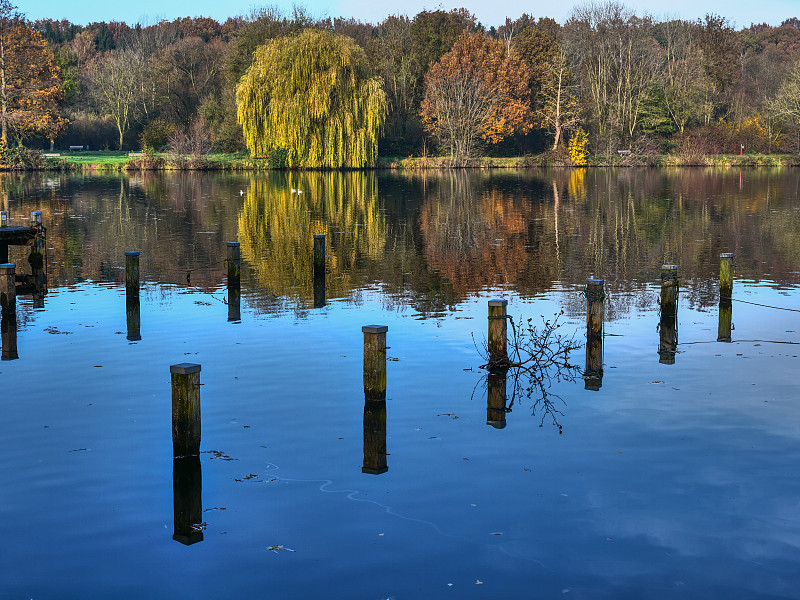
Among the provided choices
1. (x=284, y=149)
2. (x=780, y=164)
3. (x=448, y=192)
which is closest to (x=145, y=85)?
(x=284, y=149)

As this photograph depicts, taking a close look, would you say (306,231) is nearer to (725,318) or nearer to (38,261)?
(38,261)

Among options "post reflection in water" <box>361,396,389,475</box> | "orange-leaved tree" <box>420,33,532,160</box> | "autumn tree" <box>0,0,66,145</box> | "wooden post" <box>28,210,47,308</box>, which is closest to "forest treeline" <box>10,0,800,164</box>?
"orange-leaved tree" <box>420,33,532,160</box>

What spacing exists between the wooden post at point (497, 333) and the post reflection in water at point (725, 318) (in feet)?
16.7

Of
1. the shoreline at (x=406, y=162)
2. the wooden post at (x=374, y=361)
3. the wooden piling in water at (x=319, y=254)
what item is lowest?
Answer: the wooden post at (x=374, y=361)

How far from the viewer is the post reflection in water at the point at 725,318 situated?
17.2 metres

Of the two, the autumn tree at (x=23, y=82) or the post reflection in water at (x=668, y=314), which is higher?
the autumn tree at (x=23, y=82)

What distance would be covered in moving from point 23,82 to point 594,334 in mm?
74764

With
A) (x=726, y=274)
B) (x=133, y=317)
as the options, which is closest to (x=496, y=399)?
(x=726, y=274)

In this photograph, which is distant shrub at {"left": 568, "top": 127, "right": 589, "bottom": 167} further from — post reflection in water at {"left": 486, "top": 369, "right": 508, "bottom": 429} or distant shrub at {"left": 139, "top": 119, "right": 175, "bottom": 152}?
post reflection in water at {"left": 486, "top": 369, "right": 508, "bottom": 429}

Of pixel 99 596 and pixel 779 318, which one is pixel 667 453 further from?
pixel 779 318

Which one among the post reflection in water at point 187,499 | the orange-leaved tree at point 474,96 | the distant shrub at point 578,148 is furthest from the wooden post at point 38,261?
the distant shrub at point 578,148

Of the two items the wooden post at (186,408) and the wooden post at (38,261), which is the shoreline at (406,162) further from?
the wooden post at (186,408)

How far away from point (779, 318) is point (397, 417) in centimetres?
976

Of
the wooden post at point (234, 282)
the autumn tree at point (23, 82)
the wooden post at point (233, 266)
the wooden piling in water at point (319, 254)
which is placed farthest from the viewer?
the autumn tree at point (23, 82)
